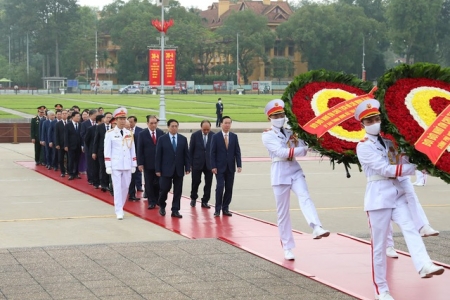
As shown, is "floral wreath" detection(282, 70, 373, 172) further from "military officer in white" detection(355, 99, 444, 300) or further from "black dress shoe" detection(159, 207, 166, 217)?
"black dress shoe" detection(159, 207, 166, 217)

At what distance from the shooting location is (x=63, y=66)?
436ft

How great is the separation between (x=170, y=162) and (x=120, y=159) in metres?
0.83

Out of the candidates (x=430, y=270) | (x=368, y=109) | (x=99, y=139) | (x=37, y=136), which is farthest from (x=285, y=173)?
(x=37, y=136)

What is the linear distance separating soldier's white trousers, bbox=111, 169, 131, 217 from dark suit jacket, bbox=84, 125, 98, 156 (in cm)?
459

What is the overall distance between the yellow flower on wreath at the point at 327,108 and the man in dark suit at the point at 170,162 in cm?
462

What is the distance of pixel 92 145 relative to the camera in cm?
1914

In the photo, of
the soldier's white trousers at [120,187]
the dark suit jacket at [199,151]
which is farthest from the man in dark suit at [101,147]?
the soldier's white trousers at [120,187]

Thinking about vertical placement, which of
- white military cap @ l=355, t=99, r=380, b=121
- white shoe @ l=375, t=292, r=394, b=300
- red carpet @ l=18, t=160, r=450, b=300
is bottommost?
red carpet @ l=18, t=160, r=450, b=300

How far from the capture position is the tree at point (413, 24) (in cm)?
11488

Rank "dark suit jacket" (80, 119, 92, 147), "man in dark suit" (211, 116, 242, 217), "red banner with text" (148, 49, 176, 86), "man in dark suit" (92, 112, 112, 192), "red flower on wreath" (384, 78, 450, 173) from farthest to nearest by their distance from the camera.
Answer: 1. "red banner with text" (148, 49, 176, 86)
2. "dark suit jacket" (80, 119, 92, 147)
3. "man in dark suit" (92, 112, 112, 192)
4. "man in dark suit" (211, 116, 242, 217)
5. "red flower on wreath" (384, 78, 450, 173)

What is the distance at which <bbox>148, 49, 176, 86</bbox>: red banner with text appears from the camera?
4488cm

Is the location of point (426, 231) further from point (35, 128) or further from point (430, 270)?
point (35, 128)

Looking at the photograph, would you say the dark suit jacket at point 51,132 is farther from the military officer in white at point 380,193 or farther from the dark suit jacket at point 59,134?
the military officer in white at point 380,193

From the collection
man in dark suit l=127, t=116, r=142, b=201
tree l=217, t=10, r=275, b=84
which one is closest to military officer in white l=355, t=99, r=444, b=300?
man in dark suit l=127, t=116, r=142, b=201
